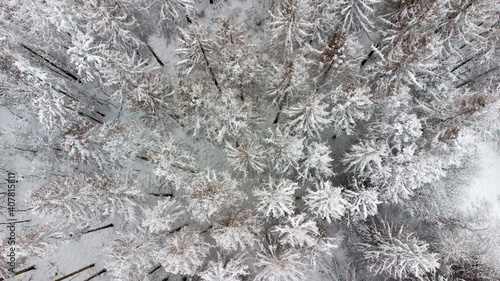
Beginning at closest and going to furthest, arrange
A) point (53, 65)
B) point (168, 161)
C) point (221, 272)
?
point (221, 272) < point (168, 161) < point (53, 65)

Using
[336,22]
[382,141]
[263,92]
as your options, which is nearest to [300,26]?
[336,22]

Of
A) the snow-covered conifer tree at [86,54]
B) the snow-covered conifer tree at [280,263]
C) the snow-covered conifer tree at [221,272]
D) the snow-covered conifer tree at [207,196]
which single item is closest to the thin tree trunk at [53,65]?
the snow-covered conifer tree at [86,54]

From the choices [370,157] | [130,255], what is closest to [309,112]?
[370,157]

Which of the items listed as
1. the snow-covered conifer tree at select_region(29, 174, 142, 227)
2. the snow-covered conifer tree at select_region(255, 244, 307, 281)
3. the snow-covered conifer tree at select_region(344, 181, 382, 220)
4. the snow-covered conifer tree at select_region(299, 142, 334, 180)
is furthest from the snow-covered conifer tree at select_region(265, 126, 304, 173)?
the snow-covered conifer tree at select_region(29, 174, 142, 227)

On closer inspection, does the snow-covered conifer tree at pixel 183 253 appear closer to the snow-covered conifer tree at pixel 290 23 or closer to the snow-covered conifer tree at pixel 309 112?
the snow-covered conifer tree at pixel 309 112

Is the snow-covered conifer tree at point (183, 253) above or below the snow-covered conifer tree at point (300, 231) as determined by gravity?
below

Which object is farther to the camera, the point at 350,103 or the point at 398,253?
the point at 398,253

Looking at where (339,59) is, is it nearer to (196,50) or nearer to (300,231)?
(196,50)

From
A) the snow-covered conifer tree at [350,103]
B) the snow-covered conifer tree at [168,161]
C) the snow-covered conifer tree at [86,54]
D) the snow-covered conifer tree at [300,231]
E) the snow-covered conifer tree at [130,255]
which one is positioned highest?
the snow-covered conifer tree at [350,103]

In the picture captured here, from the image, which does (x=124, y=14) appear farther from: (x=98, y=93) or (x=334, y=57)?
(x=334, y=57)

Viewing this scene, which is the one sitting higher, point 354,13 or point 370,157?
point 354,13
